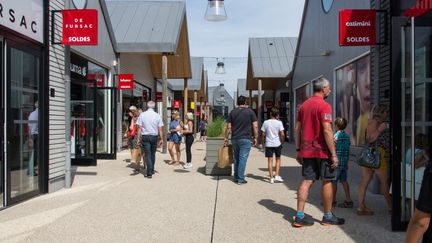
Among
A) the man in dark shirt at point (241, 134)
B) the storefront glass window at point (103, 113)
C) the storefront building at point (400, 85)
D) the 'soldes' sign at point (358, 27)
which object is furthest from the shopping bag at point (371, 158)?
the storefront glass window at point (103, 113)

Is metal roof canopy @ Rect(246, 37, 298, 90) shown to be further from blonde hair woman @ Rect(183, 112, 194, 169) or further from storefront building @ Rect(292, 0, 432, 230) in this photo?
blonde hair woman @ Rect(183, 112, 194, 169)

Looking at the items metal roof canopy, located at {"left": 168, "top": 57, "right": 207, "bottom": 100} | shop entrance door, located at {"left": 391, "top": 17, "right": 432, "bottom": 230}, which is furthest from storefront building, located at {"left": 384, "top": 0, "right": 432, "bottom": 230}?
metal roof canopy, located at {"left": 168, "top": 57, "right": 207, "bottom": 100}

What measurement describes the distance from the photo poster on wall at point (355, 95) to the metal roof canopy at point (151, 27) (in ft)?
20.5

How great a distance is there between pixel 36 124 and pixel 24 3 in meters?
1.90

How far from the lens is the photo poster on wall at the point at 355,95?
41.0 ft

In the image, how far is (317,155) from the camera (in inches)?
217

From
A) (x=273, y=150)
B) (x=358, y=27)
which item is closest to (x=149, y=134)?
(x=273, y=150)

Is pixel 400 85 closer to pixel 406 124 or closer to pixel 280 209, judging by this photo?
pixel 406 124

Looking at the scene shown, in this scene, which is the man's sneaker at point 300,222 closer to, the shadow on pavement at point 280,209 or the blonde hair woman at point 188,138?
the shadow on pavement at point 280,209

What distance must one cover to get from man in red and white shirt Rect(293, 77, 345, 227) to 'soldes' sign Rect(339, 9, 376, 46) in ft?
8.07

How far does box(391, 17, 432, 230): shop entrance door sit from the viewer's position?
505 centimetres

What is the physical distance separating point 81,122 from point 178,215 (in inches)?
283

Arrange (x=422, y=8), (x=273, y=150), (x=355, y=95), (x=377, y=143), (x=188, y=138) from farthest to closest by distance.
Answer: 1. (x=355, y=95)
2. (x=188, y=138)
3. (x=273, y=150)
4. (x=377, y=143)
5. (x=422, y=8)

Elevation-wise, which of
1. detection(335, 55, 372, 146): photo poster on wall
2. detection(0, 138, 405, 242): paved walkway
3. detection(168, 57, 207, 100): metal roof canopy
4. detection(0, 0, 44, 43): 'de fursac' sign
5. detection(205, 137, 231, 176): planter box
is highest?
detection(168, 57, 207, 100): metal roof canopy
